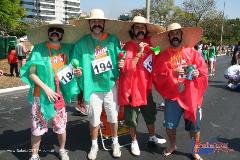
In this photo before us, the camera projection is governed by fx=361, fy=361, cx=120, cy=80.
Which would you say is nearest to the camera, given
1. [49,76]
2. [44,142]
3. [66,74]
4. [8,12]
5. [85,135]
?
[49,76]

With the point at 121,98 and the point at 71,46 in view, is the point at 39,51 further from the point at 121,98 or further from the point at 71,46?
the point at 121,98

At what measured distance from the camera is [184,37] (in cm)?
473

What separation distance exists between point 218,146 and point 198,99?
4.05 ft

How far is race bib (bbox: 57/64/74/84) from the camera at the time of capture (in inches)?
177

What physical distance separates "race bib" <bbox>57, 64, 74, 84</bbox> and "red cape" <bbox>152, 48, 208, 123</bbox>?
115 centimetres

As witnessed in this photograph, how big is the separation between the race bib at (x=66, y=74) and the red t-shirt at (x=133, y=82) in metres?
0.67

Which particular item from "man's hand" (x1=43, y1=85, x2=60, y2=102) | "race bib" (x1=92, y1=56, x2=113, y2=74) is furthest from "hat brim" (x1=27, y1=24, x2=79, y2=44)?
"man's hand" (x1=43, y1=85, x2=60, y2=102)

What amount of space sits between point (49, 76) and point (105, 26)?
3.25 ft

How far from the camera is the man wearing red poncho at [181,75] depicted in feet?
14.9

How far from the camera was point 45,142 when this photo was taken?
547cm

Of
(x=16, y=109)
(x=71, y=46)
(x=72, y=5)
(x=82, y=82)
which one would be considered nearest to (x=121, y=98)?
(x=82, y=82)

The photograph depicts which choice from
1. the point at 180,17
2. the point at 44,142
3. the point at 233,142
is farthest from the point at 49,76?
the point at 180,17

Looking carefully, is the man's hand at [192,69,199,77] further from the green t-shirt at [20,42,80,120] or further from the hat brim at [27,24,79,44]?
the green t-shirt at [20,42,80,120]

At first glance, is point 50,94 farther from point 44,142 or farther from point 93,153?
point 44,142
